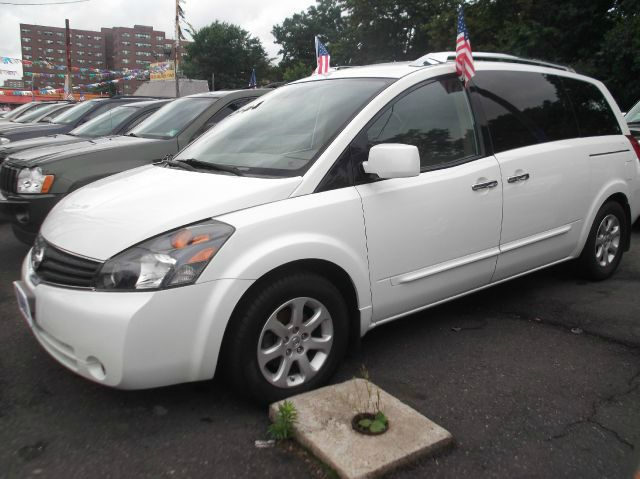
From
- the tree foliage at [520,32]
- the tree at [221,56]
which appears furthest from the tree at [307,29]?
the tree foliage at [520,32]

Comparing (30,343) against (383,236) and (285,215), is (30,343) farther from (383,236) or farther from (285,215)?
(383,236)

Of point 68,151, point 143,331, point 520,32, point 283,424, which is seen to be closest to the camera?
point 143,331

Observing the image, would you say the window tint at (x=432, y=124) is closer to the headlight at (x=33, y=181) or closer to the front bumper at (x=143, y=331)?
the front bumper at (x=143, y=331)

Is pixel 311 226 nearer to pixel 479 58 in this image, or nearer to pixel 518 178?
pixel 518 178

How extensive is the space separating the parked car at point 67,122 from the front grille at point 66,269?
24.1 feet

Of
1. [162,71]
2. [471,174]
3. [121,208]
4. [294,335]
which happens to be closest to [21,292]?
[121,208]

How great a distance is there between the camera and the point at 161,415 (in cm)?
276

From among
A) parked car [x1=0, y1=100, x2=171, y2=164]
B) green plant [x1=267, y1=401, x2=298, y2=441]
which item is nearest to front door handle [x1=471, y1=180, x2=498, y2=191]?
green plant [x1=267, y1=401, x2=298, y2=441]

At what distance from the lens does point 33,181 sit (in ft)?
16.2

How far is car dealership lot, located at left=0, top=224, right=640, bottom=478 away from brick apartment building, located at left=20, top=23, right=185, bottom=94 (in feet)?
281

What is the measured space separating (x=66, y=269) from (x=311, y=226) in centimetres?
116

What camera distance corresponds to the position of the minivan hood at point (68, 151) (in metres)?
5.08

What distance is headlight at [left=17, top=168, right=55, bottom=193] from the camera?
4.87 metres

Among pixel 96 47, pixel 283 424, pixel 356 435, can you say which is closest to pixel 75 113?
pixel 283 424
